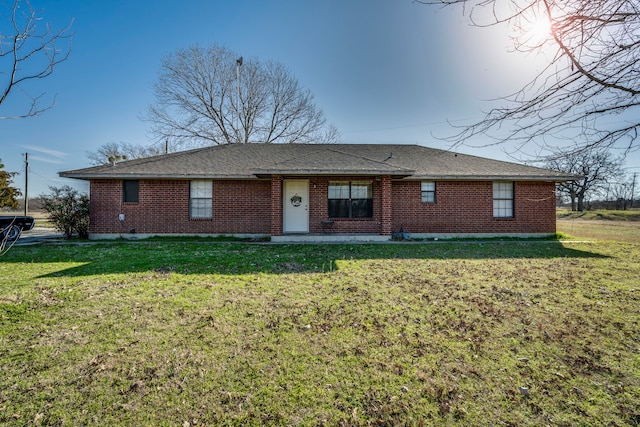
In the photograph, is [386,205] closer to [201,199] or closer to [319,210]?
[319,210]

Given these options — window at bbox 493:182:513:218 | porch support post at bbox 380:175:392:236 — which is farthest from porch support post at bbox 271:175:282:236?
window at bbox 493:182:513:218

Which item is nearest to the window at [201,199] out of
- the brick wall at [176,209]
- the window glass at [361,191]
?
the brick wall at [176,209]

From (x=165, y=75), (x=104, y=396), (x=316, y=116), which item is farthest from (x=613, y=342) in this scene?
(x=165, y=75)

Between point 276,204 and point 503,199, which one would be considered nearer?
point 276,204

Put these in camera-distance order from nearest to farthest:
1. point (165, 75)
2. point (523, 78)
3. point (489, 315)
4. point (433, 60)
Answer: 1. point (523, 78)
2. point (489, 315)
3. point (433, 60)
4. point (165, 75)

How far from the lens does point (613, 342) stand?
323 cm

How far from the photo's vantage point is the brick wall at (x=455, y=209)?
39.1ft

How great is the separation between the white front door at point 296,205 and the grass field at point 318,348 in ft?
17.5

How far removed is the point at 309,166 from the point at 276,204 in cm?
187

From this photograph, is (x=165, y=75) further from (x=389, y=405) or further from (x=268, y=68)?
(x=389, y=405)

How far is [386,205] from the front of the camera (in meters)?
10.8

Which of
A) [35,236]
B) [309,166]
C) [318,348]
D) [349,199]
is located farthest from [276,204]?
[35,236]

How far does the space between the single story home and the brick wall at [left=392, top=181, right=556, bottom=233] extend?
0.14 ft

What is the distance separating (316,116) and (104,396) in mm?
24320
